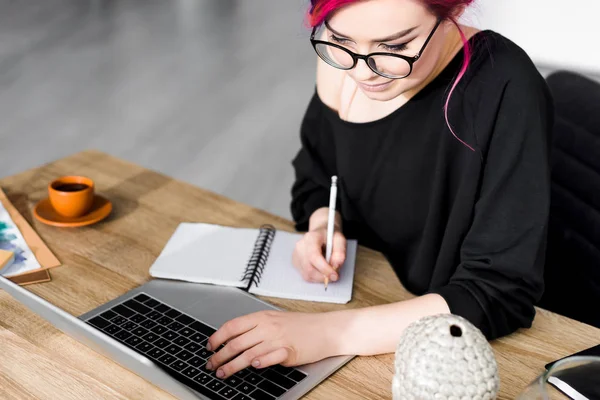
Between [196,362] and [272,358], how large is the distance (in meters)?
0.12

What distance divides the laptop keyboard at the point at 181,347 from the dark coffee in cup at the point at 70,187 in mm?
412

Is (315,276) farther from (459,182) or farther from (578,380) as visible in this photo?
(578,380)

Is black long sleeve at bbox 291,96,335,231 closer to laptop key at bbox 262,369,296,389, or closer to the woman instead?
the woman

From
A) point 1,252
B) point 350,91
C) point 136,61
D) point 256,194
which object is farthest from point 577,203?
point 136,61

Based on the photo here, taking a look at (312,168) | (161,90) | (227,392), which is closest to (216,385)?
(227,392)

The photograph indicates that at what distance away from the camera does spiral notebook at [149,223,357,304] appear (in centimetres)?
134

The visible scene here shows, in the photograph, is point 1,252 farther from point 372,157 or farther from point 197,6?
point 197,6

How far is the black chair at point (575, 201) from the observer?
1.53 meters

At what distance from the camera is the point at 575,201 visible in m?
1.57

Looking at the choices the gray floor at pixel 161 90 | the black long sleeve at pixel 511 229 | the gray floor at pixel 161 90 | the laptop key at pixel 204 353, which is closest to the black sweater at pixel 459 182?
the black long sleeve at pixel 511 229

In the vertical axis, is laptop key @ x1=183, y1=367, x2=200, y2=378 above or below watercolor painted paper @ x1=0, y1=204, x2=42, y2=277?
above

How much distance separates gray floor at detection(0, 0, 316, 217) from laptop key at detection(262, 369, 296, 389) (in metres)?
1.96

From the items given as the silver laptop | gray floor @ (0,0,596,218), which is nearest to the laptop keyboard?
the silver laptop

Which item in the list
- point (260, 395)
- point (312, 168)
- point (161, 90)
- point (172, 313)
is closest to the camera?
point (260, 395)
